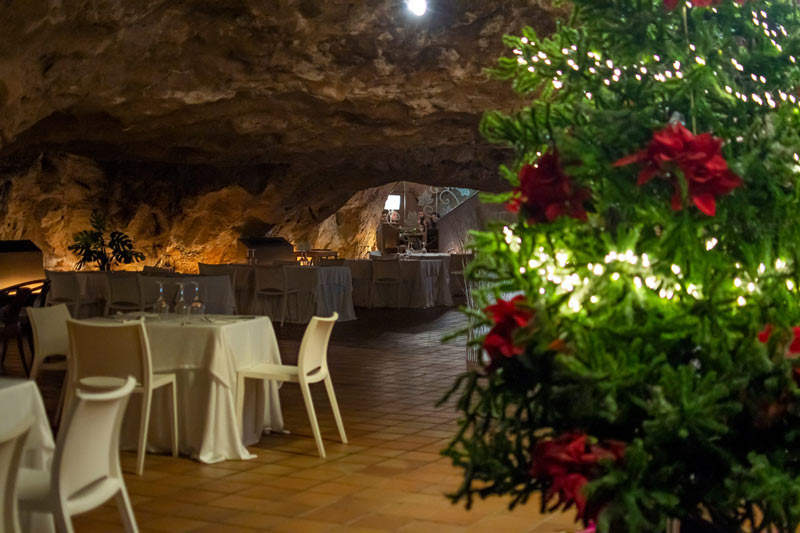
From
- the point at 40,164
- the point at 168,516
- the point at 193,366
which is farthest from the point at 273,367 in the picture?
the point at 40,164

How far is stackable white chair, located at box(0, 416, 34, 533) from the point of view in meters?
2.71

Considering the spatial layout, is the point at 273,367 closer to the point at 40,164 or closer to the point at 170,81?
the point at 170,81

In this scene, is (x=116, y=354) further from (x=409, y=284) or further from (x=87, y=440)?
(x=409, y=284)

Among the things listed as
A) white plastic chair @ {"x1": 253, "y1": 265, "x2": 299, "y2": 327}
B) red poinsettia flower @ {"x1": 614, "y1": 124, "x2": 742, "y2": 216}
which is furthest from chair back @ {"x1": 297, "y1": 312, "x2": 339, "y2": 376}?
white plastic chair @ {"x1": 253, "y1": 265, "x2": 299, "y2": 327}

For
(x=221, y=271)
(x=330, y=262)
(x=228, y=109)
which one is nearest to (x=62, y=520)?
(x=228, y=109)

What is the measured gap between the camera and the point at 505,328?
6.89 ft

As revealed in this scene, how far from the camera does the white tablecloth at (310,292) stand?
12.5 meters

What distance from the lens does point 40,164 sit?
14.4 m

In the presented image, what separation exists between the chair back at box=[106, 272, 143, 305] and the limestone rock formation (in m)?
2.03

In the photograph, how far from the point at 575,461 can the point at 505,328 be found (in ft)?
1.13

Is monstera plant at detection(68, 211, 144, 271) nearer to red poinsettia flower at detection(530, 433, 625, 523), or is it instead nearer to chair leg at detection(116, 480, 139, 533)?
chair leg at detection(116, 480, 139, 533)

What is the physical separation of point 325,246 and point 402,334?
32.1ft

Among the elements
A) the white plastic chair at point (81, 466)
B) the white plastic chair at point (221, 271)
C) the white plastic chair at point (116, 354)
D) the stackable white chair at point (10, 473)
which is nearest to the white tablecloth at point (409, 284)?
the white plastic chair at point (221, 271)

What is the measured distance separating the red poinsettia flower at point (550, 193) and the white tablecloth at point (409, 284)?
12.7 m
